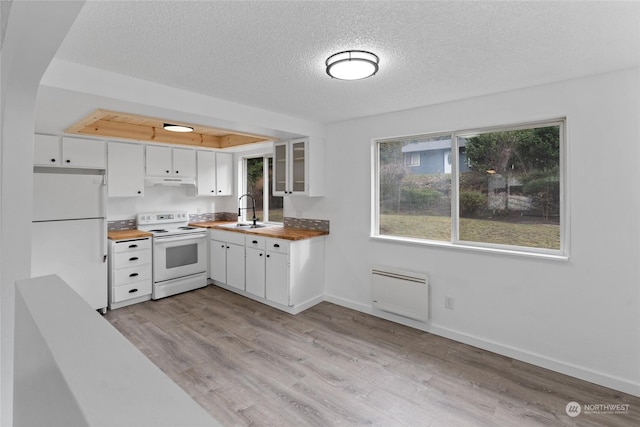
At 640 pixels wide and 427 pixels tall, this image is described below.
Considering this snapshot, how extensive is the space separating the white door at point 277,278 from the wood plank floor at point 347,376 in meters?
0.29

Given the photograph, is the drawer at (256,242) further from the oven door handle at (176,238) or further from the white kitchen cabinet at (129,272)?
the white kitchen cabinet at (129,272)

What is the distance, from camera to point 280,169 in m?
4.50

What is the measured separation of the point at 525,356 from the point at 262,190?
4115mm

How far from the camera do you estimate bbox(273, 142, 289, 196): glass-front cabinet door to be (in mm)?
4418

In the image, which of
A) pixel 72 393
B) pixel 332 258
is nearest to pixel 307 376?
pixel 332 258

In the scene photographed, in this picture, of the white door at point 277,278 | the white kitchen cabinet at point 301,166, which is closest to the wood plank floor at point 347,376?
the white door at point 277,278

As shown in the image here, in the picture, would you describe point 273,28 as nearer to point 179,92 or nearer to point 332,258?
point 179,92

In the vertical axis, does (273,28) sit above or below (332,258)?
above

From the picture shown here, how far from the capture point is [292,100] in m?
3.17

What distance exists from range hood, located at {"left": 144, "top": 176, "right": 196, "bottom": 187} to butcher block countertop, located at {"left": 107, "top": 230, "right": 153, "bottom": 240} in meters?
0.70

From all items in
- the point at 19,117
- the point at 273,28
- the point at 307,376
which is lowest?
the point at 307,376

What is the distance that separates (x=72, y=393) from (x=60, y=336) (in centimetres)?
38

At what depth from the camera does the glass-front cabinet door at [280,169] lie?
14.5 feet

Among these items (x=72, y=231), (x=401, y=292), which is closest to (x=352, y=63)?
(x=401, y=292)
